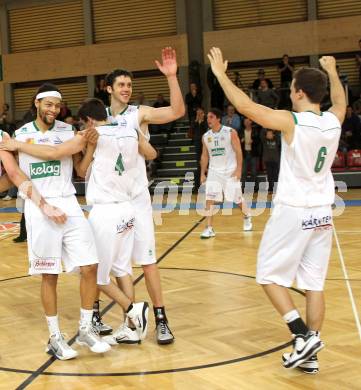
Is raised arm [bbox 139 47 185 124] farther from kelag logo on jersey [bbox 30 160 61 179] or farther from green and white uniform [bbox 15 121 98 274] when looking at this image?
kelag logo on jersey [bbox 30 160 61 179]

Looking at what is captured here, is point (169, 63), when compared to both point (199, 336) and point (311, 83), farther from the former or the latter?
point (199, 336)

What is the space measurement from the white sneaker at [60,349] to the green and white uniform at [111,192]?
552 mm

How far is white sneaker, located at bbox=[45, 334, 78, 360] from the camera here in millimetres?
4812

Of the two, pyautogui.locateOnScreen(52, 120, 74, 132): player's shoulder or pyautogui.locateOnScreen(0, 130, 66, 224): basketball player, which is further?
pyautogui.locateOnScreen(52, 120, 74, 132): player's shoulder

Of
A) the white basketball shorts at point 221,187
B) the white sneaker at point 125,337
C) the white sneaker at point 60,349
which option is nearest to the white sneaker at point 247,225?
the white basketball shorts at point 221,187

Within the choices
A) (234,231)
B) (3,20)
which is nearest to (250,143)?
(234,231)

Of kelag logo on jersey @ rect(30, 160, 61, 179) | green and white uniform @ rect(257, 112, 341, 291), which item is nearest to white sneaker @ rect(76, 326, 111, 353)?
kelag logo on jersey @ rect(30, 160, 61, 179)

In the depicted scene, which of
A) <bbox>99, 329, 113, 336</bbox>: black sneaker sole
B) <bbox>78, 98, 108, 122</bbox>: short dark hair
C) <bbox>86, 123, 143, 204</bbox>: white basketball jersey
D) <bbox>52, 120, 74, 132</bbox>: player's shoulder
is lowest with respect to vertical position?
<bbox>99, 329, 113, 336</bbox>: black sneaker sole

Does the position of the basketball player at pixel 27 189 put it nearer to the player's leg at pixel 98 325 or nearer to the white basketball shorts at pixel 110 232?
the white basketball shorts at pixel 110 232

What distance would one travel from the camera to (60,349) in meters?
4.83

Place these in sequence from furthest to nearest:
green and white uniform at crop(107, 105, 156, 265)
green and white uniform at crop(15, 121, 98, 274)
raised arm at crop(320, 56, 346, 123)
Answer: green and white uniform at crop(107, 105, 156, 265) → green and white uniform at crop(15, 121, 98, 274) → raised arm at crop(320, 56, 346, 123)

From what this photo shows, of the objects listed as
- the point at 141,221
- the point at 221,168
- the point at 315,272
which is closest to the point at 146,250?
the point at 141,221

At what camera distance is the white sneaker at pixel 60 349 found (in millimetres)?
4812

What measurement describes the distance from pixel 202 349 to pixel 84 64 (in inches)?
768
